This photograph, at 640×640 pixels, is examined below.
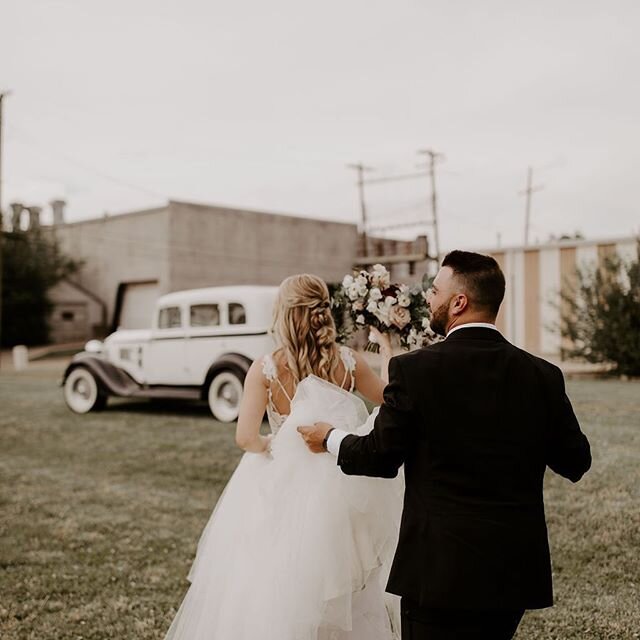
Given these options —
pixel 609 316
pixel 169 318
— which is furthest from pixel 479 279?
pixel 609 316

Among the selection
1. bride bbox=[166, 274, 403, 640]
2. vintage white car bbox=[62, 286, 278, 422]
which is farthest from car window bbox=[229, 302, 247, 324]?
bride bbox=[166, 274, 403, 640]

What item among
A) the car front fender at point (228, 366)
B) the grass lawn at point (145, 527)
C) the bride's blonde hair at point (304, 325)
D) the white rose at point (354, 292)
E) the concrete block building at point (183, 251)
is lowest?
the grass lawn at point (145, 527)

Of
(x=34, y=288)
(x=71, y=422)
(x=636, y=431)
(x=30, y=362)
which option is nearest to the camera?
(x=636, y=431)

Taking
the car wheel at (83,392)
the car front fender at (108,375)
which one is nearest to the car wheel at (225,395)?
the car front fender at (108,375)

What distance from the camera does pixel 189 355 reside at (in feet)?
45.5

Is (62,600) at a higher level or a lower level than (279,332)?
lower

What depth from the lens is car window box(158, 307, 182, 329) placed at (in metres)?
14.2

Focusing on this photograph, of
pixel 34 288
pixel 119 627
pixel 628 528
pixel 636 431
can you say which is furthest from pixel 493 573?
pixel 34 288

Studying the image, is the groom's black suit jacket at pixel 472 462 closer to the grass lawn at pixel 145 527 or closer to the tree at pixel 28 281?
the grass lawn at pixel 145 527

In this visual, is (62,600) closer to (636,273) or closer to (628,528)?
(628,528)

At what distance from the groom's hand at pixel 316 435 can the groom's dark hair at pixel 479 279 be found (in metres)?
0.82

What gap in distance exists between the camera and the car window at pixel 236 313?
1346cm

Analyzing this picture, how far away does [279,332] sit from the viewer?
11.5 ft

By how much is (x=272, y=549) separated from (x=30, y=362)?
106ft
